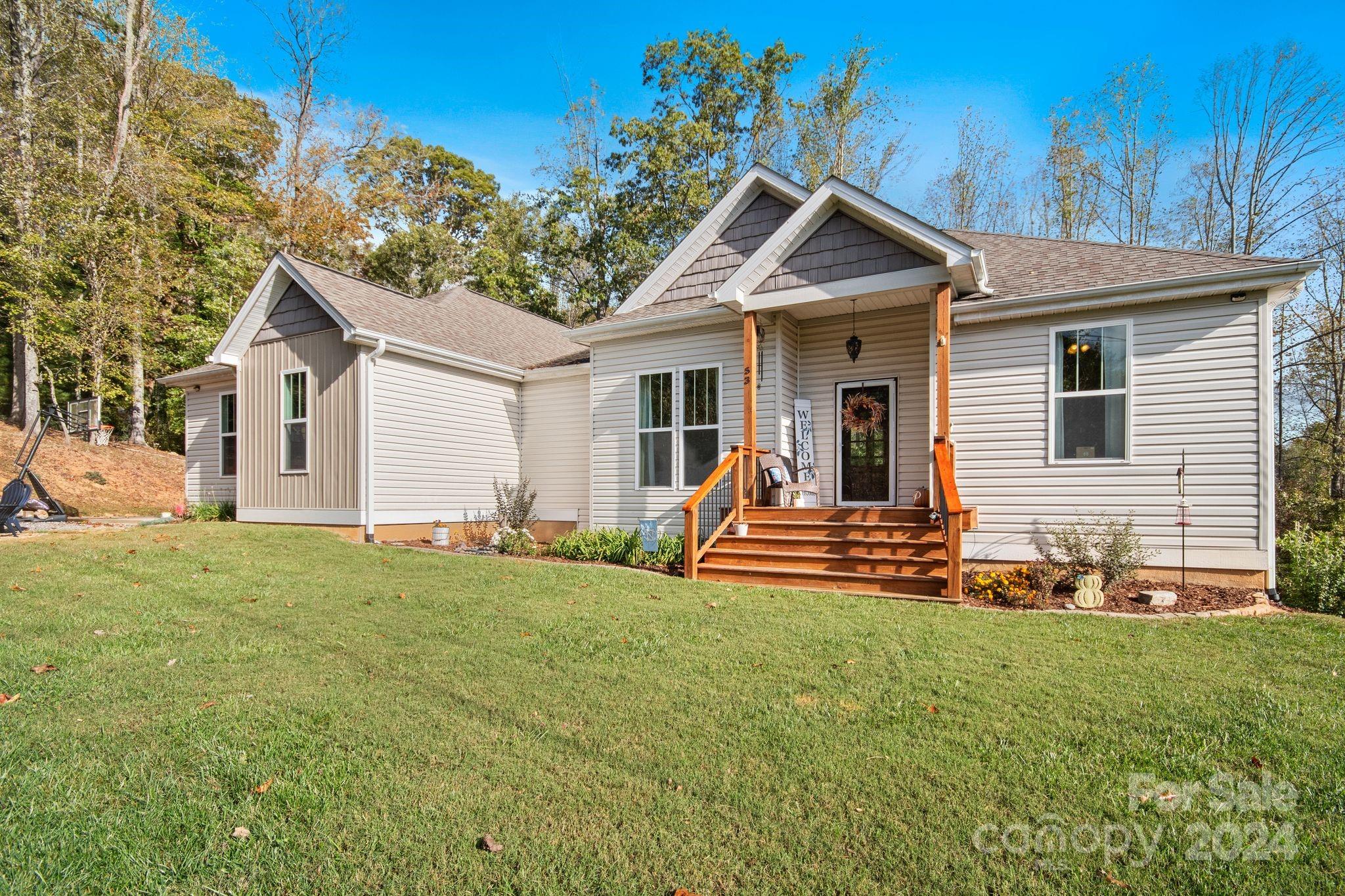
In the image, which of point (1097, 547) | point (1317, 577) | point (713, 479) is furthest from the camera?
point (713, 479)

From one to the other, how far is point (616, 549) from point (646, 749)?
619 cm

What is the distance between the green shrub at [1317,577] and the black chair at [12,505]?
1738cm

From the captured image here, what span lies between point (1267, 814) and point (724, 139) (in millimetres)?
24274

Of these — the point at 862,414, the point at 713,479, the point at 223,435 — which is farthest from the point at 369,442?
the point at 862,414

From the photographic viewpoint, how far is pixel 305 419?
436 inches

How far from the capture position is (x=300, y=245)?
914 inches

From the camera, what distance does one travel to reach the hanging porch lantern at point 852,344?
9.61 metres

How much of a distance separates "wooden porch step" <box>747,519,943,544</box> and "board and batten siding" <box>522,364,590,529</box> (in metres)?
4.73

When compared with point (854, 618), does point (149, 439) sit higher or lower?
higher

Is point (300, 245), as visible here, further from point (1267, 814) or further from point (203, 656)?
point (1267, 814)

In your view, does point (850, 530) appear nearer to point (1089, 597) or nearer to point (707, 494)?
point (707, 494)

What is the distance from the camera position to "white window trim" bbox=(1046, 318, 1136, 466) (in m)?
7.75

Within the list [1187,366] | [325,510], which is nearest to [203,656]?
[325,510]

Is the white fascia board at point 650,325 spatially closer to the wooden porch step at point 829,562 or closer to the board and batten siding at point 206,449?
the wooden porch step at point 829,562
